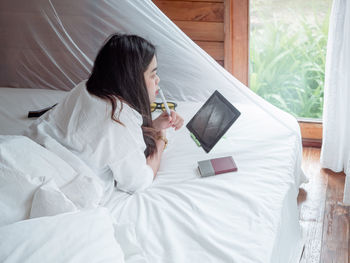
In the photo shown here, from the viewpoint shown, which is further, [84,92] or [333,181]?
[333,181]

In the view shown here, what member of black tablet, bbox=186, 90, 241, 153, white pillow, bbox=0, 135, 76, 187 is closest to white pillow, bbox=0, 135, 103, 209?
white pillow, bbox=0, 135, 76, 187

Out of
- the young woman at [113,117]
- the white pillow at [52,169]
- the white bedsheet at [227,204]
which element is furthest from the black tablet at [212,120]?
the white pillow at [52,169]

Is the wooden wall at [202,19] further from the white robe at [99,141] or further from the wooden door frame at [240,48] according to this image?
the white robe at [99,141]

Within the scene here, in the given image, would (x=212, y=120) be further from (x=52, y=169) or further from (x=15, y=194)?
(x=15, y=194)

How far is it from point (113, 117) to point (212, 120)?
0.48 metres

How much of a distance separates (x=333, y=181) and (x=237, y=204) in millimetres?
1111

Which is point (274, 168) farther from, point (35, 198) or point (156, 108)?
point (35, 198)

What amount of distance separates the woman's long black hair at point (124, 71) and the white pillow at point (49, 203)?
0.43 meters

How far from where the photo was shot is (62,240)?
1.15 m

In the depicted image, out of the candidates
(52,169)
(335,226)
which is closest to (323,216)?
(335,226)

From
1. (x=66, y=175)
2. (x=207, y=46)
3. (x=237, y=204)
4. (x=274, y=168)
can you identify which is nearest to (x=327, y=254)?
(x=274, y=168)

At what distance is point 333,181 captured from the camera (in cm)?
250

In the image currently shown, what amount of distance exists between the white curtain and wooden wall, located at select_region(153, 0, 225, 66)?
636 millimetres

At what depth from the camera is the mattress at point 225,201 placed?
1.38 metres
